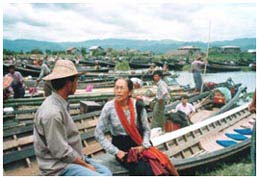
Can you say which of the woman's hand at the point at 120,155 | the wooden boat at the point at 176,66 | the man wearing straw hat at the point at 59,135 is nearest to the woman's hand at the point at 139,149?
the woman's hand at the point at 120,155

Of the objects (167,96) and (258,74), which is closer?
(258,74)

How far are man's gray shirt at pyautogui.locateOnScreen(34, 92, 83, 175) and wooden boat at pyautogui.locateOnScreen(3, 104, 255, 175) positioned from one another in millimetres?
726

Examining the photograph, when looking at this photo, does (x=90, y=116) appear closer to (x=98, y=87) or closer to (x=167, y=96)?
(x=167, y=96)

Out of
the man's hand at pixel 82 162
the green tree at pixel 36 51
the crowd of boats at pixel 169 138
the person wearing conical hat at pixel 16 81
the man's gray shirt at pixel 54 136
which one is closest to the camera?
the man's gray shirt at pixel 54 136

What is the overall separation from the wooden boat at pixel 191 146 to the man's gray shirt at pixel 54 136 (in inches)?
28.6

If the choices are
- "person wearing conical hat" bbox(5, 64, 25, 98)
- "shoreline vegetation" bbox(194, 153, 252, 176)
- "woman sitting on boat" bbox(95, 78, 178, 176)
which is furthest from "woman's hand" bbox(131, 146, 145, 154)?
"person wearing conical hat" bbox(5, 64, 25, 98)

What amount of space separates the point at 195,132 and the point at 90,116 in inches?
69.2

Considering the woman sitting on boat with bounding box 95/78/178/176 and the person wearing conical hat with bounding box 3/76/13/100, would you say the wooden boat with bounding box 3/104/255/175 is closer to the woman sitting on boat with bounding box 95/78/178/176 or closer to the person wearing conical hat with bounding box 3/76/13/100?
the woman sitting on boat with bounding box 95/78/178/176

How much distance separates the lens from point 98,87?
11.8m

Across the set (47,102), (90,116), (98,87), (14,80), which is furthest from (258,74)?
(98,87)

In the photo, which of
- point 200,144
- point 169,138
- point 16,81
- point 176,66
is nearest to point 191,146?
point 200,144

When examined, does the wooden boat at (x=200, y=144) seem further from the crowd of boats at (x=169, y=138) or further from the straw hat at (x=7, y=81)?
the straw hat at (x=7, y=81)

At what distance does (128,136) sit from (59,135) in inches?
34.1

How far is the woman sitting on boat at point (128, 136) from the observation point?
2801 millimetres
